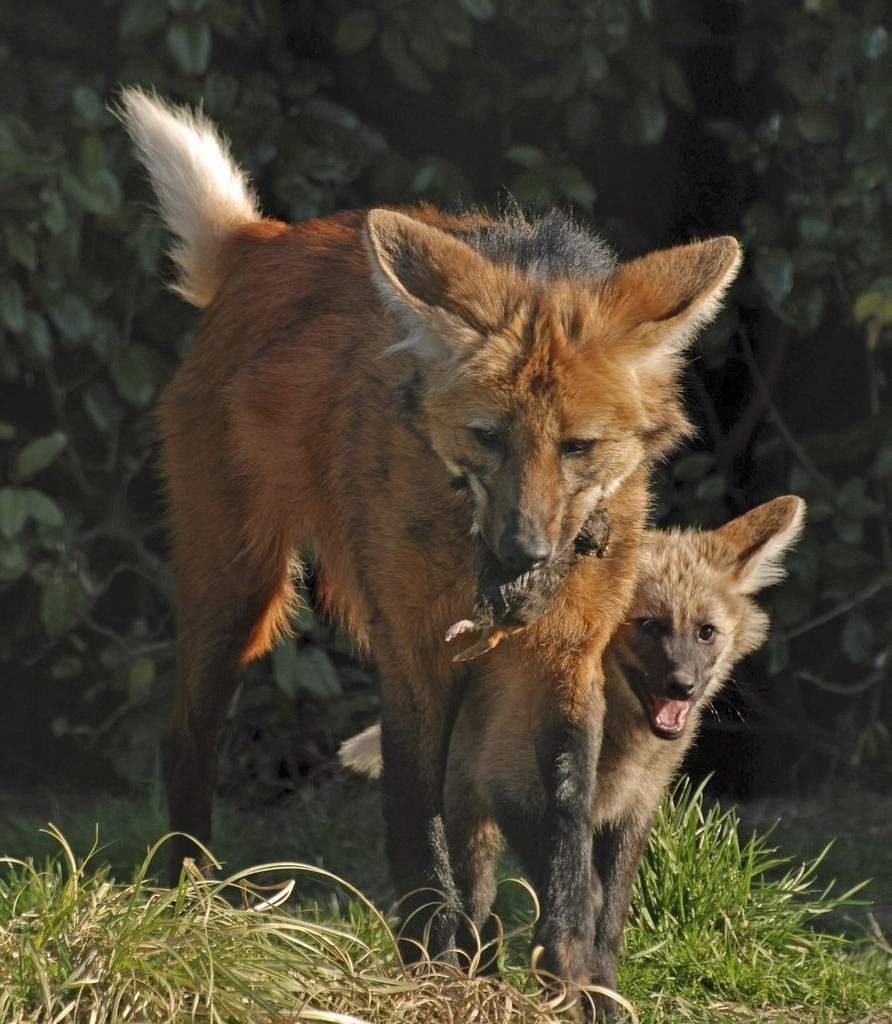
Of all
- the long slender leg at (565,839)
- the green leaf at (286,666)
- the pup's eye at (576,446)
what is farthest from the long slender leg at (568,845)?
the green leaf at (286,666)

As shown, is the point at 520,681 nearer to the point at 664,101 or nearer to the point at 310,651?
the point at 310,651

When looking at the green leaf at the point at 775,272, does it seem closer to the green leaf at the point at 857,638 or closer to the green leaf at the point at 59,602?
the green leaf at the point at 857,638

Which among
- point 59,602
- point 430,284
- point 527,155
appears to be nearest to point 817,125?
point 527,155

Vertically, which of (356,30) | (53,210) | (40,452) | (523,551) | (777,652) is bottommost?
(777,652)

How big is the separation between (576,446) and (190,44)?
82.4 inches

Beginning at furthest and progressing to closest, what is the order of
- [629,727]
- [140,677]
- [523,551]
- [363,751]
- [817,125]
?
[140,677] < [817,125] < [363,751] < [629,727] < [523,551]

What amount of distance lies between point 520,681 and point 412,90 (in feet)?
7.05

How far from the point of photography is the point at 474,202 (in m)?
4.59

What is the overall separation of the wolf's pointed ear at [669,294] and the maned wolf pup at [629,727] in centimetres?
72

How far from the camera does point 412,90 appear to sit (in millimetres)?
4609

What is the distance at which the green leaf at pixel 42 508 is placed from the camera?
439 cm

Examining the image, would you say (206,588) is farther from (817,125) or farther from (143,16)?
(817,125)

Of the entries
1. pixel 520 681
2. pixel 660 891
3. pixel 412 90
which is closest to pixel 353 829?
pixel 660 891

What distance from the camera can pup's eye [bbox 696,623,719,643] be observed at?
3.40 metres
